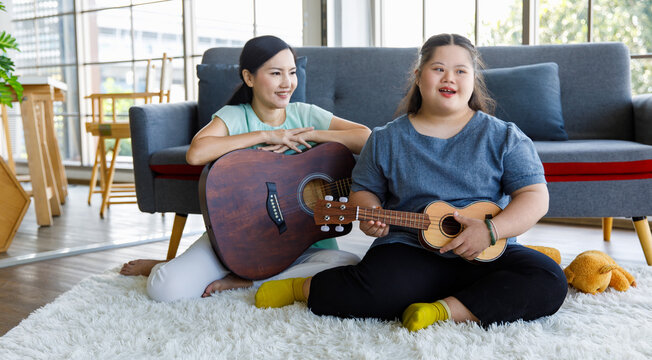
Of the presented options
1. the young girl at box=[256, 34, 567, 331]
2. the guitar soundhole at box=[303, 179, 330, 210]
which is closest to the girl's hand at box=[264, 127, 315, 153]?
the guitar soundhole at box=[303, 179, 330, 210]

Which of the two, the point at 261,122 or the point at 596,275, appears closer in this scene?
the point at 596,275

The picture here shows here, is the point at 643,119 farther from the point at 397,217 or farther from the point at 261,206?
the point at 261,206

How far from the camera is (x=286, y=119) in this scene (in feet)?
5.55

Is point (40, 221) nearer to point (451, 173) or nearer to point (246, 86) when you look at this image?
point (246, 86)

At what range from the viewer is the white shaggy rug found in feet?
3.66

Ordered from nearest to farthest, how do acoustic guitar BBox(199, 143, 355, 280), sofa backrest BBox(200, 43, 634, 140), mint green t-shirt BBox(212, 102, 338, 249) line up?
acoustic guitar BBox(199, 143, 355, 280)
mint green t-shirt BBox(212, 102, 338, 249)
sofa backrest BBox(200, 43, 634, 140)

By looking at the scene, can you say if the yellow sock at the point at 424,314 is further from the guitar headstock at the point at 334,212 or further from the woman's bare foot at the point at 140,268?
the woman's bare foot at the point at 140,268

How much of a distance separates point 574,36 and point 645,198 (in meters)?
1.47

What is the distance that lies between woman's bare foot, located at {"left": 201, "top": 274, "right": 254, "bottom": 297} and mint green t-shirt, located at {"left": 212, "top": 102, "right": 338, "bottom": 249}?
0.23 meters

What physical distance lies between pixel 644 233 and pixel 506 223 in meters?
0.85

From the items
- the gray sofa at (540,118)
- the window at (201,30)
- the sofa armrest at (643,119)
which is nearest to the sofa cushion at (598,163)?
the gray sofa at (540,118)

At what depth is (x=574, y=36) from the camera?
2873 millimetres

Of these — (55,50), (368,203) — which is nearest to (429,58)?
(368,203)

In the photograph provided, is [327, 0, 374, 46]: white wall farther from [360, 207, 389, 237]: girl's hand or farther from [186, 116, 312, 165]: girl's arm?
[360, 207, 389, 237]: girl's hand
